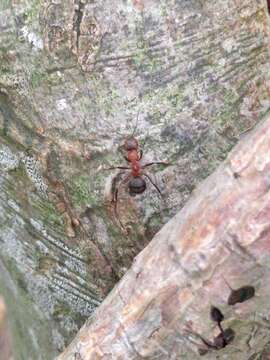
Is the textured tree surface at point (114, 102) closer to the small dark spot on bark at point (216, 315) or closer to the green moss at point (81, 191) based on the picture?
the green moss at point (81, 191)

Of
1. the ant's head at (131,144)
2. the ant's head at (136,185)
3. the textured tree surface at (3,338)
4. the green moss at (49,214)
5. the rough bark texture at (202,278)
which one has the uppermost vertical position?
the textured tree surface at (3,338)

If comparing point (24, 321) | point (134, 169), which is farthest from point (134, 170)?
point (24, 321)

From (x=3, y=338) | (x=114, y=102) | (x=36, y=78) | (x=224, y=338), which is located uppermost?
(x=3, y=338)

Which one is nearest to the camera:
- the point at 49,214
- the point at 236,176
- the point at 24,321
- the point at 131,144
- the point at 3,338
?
the point at 236,176

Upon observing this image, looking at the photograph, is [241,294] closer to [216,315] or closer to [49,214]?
[216,315]

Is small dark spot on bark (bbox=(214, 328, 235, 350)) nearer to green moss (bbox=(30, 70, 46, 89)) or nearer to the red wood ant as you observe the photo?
the red wood ant

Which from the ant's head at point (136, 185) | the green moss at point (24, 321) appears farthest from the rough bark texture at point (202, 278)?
the green moss at point (24, 321)
